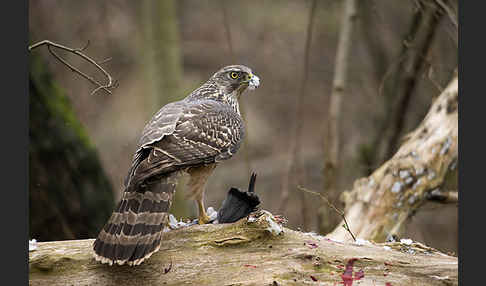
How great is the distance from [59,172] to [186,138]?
2378 mm

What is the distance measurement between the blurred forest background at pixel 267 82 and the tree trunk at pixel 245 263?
79.6 inches

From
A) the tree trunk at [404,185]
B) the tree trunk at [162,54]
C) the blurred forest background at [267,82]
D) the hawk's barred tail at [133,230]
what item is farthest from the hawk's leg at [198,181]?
the tree trunk at [162,54]

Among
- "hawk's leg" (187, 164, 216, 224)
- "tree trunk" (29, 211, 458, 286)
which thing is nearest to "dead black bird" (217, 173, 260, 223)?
"tree trunk" (29, 211, 458, 286)

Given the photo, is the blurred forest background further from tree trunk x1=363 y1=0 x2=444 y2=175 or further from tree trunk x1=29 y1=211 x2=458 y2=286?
tree trunk x1=29 y1=211 x2=458 y2=286

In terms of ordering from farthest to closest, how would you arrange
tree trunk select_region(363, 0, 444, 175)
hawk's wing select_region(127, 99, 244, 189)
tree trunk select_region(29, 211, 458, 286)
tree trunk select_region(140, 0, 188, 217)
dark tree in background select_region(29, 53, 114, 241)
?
tree trunk select_region(140, 0, 188, 217)
tree trunk select_region(363, 0, 444, 175)
dark tree in background select_region(29, 53, 114, 241)
hawk's wing select_region(127, 99, 244, 189)
tree trunk select_region(29, 211, 458, 286)

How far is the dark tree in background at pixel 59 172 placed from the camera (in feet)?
18.9

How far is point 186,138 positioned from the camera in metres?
4.10

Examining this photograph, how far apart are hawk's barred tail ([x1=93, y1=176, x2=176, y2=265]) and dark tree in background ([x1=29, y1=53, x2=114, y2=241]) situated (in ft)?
8.01

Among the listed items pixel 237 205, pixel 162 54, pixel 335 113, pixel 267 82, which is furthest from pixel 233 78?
pixel 267 82

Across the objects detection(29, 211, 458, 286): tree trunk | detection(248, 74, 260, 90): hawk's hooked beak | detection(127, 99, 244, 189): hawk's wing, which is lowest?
detection(29, 211, 458, 286): tree trunk

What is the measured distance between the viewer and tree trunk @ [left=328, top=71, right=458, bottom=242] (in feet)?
17.9

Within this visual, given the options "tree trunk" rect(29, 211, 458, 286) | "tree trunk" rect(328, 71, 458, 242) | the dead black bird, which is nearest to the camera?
"tree trunk" rect(29, 211, 458, 286)

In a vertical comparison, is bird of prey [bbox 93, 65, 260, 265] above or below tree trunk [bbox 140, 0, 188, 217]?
below

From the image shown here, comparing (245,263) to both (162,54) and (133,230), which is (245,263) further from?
(162,54)
